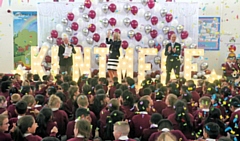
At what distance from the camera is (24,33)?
482 inches

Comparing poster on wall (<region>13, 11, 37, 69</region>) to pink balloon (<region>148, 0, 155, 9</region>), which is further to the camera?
poster on wall (<region>13, 11, 37, 69</region>)

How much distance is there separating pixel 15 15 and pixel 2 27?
59cm

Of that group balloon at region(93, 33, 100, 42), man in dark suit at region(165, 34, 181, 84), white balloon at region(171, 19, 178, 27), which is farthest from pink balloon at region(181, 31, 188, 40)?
balloon at region(93, 33, 100, 42)

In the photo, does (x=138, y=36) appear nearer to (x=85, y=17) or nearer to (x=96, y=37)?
(x=96, y=37)

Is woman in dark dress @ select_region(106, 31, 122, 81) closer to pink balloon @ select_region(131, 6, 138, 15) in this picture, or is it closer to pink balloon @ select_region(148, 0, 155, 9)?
pink balloon @ select_region(131, 6, 138, 15)

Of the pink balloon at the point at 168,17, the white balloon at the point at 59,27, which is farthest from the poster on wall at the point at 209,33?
the white balloon at the point at 59,27

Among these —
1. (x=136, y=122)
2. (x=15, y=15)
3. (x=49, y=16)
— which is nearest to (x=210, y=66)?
(x=49, y=16)

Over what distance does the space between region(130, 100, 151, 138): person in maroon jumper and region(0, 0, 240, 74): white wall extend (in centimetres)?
796

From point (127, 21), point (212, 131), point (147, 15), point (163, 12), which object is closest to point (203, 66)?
point (163, 12)

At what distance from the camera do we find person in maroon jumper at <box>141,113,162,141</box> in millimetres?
4035

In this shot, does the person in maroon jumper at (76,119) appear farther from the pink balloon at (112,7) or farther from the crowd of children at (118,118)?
the pink balloon at (112,7)

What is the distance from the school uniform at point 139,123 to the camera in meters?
4.41

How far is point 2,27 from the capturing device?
1229cm

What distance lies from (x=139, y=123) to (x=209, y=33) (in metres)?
8.11
